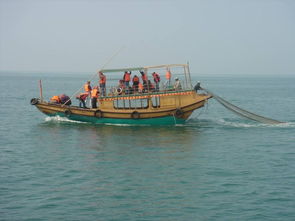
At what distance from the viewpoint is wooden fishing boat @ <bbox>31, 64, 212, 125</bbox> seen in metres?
34.5

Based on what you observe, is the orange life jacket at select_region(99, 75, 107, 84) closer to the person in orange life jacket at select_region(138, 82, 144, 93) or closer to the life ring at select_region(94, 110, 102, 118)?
the life ring at select_region(94, 110, 102, 118)

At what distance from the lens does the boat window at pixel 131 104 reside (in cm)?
3506

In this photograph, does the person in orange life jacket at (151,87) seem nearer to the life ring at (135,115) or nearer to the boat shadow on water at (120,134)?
the life ring at (135,115)

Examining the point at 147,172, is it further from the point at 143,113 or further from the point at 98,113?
the point at 98,113

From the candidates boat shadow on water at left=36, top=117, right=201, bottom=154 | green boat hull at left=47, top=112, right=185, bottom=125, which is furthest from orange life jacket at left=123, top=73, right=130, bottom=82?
boat shadow on water at left=36, top=117, right=201, bottom=154

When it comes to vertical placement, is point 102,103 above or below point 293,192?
above

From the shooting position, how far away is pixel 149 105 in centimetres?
3494

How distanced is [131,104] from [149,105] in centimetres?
140

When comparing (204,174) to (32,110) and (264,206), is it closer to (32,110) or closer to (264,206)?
(264,206)

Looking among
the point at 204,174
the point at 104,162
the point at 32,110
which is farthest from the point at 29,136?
the point at 32,110

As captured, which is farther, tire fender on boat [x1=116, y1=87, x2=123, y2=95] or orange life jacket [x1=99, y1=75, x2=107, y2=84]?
orange life jacket [x1=99, y1=75, x2=107, y2=84]

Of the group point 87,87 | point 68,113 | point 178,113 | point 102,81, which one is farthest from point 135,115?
point 68,113

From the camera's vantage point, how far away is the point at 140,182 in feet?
69.7

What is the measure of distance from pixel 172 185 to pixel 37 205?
6.04m
